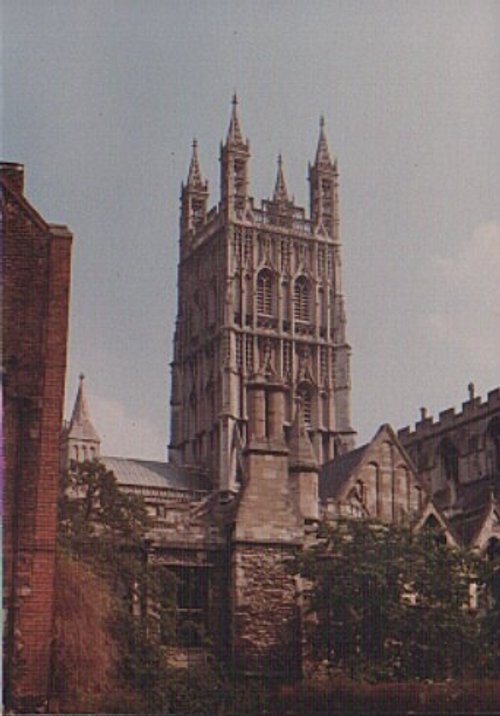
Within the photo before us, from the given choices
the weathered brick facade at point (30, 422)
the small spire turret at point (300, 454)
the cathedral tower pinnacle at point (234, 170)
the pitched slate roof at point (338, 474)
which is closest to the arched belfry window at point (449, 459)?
the pitched slate roof at point (338, 474)

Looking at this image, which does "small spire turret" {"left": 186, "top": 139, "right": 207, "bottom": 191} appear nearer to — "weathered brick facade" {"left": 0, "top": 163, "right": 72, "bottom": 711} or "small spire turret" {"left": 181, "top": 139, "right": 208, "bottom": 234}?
"small spire turret" {"left": 181, "top": 139, "right": 208, "bottom": 234}

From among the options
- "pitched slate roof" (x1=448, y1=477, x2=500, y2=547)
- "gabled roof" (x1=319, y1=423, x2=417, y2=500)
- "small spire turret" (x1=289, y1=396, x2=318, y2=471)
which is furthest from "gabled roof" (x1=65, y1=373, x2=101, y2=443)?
"small spire turret" (x1=289, y1=396, x2=318, y2=471)

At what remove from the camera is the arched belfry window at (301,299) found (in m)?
94.3

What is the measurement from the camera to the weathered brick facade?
19.0 metres

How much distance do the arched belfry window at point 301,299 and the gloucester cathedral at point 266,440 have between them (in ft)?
0.35

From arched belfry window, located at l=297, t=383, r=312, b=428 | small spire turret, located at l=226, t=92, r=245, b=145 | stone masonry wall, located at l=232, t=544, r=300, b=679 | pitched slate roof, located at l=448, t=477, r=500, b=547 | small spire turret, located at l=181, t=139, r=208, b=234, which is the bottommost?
stone masonry wall, located at l=232, t=544, r=300, b=679

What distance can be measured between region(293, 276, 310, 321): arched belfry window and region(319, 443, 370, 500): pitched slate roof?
47057 mm

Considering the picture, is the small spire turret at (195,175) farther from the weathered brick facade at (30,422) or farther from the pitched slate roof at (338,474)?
the weathered brick facade at (30,422)

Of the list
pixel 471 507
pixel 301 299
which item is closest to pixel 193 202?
pixel 301 299

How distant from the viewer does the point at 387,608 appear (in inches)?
1038

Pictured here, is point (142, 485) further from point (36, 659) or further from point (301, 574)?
point (36, 659)

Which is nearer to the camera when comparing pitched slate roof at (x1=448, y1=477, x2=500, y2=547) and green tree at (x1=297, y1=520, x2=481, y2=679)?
green tree at (x1=297, y1=520, x2=481, y2=679)

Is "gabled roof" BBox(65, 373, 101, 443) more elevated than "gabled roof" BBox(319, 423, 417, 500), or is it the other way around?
"gabled roof" BBox(65, 373, 101, 443)

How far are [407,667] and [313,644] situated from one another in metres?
2.14
